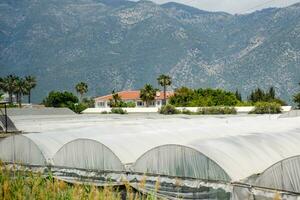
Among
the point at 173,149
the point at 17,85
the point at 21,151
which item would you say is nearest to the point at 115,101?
the point at 17,85

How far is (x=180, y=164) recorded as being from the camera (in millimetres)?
14758

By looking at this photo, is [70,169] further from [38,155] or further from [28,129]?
[28,129]

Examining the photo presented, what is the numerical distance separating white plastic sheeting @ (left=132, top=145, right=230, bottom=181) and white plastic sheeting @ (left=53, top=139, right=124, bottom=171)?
50.0 inches

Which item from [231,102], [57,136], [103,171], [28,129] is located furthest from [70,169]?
[231,102]

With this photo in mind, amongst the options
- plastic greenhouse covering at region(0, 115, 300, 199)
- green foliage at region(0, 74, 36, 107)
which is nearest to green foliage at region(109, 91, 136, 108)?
green foliage at region(0, 74, 36, 107)

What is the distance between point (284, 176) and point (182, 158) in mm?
3312

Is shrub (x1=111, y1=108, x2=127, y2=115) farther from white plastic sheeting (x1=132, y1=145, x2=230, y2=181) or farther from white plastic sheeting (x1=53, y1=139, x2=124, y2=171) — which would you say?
white plastic sheeting (x1=132, y1=145, x2=230, y2=181)

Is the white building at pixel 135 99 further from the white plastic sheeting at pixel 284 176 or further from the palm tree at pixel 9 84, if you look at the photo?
the white plastic sheeting at pixel 284 176

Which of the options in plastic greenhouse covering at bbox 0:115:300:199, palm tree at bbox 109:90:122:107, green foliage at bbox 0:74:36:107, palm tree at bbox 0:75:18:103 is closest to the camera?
plastic greenhouse covering at bbox 0:115:300:199

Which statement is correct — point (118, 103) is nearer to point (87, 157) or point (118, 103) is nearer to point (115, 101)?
point (115, 101)

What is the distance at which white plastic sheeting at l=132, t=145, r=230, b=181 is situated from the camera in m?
14.0

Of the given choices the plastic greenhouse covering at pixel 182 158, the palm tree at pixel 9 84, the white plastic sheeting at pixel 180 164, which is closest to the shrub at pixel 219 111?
the plastic greenhouse covering at pixel 182 158

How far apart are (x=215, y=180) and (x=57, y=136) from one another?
10.2 meters

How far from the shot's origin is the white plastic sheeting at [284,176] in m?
12.4
